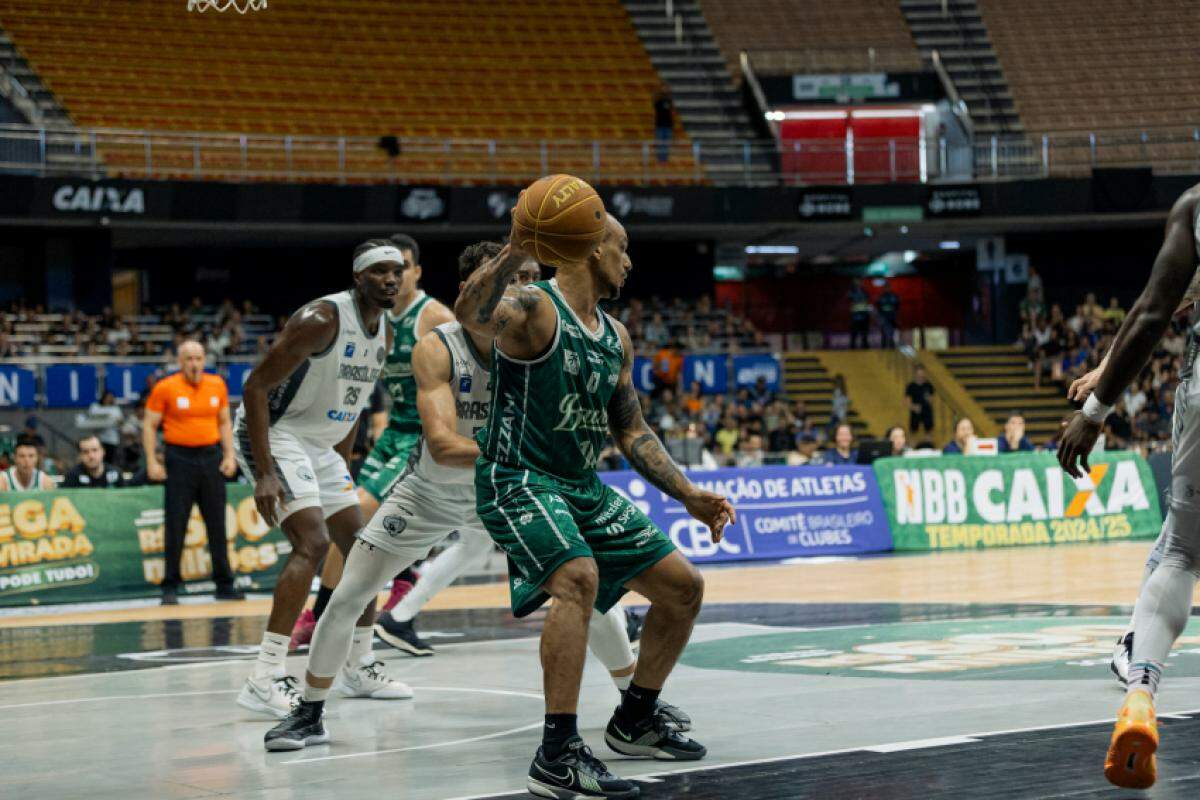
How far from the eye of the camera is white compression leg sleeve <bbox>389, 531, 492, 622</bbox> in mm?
9375

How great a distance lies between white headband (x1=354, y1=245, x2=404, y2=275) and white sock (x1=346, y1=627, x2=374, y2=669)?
178cm

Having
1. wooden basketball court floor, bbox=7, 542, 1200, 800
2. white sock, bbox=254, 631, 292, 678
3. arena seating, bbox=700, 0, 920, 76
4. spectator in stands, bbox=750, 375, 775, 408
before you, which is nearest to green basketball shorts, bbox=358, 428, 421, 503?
wooden basketball court floor, bbox=7, 542, 1200, 800

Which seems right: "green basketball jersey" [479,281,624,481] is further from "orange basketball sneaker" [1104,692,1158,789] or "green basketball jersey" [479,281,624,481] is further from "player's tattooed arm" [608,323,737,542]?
"orange basketball sneaker" [1104,692,1158,789]

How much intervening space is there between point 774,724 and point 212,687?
131 inches

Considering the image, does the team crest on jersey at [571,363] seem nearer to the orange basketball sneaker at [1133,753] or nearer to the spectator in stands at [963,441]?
the orange basketball sneaker at [1133,753]

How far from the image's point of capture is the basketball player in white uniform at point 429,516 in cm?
654

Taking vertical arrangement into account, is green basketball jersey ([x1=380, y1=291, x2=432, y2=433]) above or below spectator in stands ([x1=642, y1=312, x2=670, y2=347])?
below

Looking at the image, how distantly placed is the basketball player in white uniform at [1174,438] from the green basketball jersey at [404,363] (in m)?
4.78

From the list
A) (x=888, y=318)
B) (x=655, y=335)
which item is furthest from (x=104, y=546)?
(x=888, y=318)

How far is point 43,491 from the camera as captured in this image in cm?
1414

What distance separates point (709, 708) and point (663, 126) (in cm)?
2670

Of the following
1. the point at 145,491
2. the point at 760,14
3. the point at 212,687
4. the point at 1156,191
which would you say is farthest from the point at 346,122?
the point at 212,687

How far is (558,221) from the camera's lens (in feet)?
17.7

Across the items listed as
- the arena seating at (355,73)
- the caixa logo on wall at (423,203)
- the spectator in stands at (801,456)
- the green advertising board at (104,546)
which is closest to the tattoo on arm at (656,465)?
the green advertising board at (104,546)
